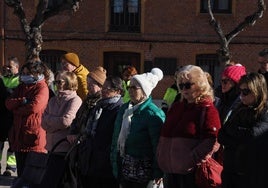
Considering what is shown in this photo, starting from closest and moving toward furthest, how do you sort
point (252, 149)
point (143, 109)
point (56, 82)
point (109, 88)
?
point (252, 149), point (143, 109), point (109, 88), point (56, 82)

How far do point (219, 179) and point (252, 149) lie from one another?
418 mm

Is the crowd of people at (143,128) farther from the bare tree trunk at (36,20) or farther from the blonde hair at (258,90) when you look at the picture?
the bare tree trunk at (36,20)

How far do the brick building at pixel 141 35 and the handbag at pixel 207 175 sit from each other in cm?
1887

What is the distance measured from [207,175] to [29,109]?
2.89 m

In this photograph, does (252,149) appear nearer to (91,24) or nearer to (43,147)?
(43,147)

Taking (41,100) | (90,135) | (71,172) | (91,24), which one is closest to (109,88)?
(90,135)

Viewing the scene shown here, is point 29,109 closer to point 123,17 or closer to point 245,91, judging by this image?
point 245,91

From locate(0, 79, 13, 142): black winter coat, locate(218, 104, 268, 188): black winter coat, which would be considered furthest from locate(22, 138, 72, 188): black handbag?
locate(218, 104, 268, 188): black winter coat

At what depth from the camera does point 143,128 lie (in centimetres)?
555

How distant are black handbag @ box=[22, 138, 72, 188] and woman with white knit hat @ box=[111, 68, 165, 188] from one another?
748mm

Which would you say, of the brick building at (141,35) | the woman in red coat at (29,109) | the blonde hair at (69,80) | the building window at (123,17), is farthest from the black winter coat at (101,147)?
the building window at (123,17)

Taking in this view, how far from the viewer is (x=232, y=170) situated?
5020 millimetres

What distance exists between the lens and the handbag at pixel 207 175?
503 centimetres

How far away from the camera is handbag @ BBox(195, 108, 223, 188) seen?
16.5 ft
